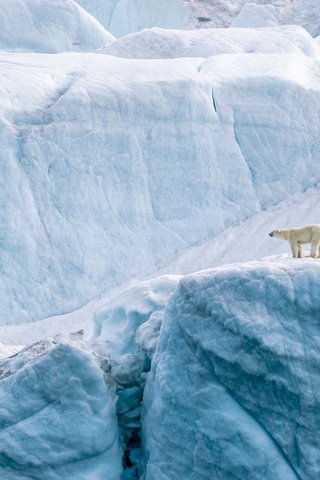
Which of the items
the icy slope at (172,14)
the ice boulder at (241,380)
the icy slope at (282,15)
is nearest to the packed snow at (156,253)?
the ice boulder at (241,380)

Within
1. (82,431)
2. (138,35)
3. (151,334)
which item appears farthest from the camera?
(138,35)

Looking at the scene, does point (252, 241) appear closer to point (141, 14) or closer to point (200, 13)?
point (200, 13)

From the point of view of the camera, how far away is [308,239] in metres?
10.1

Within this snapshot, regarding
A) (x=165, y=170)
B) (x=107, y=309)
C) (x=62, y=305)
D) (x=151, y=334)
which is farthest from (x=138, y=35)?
(x=151, y=334)

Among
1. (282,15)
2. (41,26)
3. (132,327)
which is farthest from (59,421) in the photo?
(282,15)

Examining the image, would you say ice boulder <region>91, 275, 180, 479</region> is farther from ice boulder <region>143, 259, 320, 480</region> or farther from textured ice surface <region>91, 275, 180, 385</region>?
ice boulder <region>143, 259, 320, 480</region>

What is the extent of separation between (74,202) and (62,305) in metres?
1.63

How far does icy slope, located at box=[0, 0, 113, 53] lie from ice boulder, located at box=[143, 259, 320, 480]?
14922 mm

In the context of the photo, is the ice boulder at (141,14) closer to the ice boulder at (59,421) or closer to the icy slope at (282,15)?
the icy slope at (282,15)

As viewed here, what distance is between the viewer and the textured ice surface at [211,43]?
18.6 meters

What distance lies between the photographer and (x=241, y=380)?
8445mm

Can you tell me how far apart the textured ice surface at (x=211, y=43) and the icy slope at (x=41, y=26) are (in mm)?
3329

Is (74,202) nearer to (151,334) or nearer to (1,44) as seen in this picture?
(151,334)

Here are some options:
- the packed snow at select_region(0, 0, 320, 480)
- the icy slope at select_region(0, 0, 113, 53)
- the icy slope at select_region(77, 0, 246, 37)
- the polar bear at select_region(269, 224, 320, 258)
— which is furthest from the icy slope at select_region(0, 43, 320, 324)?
the icy slope at select_region(77, 0, 246, 37)
